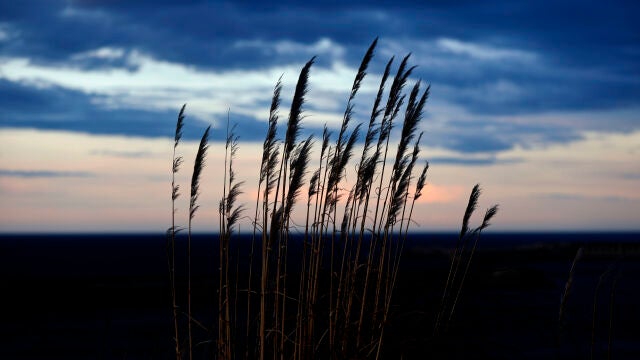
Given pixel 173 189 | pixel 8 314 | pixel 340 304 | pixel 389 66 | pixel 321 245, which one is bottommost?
pixel 8 314

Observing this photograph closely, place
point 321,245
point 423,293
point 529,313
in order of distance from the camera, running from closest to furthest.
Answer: point 321,245
point 529,313
point 423,293

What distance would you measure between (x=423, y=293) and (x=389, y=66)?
31.3 m

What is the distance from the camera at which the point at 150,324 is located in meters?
24.3

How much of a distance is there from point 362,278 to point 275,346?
844 mm

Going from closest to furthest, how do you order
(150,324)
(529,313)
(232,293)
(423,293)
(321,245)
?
1. (321,245)
2. (232,293)
3. (150,324)
4. (529,313)
5. (423,293)

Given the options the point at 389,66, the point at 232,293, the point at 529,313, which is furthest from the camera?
the point at 529,313

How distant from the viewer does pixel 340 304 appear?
447 cm

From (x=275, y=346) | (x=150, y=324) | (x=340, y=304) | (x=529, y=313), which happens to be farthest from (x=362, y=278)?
(x=529, y=313)

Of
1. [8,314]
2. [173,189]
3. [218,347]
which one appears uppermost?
[173,189]

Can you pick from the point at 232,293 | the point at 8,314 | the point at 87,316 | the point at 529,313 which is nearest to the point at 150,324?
the point at 87,316

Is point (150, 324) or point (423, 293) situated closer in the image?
point (150, 324)

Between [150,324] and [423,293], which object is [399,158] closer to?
[150,324]

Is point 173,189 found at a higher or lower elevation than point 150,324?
higher

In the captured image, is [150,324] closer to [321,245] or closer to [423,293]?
[423,293]
